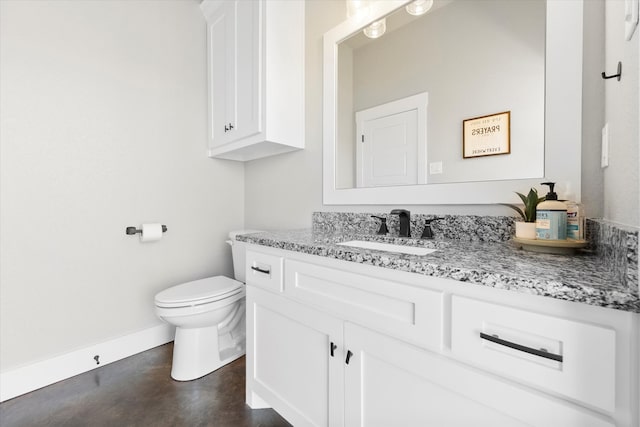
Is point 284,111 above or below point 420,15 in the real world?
below

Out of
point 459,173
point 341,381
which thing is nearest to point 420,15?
point 459,173

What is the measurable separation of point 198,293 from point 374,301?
3.87ft

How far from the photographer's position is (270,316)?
1.23 meters

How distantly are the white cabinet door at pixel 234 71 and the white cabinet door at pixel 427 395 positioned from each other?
1344 millimetres

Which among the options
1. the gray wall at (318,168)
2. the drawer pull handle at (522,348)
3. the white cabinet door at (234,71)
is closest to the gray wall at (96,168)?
the white cabinet door at (234,71)

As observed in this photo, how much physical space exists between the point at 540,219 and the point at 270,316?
41.0 inches

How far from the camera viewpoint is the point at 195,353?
5.35 feet

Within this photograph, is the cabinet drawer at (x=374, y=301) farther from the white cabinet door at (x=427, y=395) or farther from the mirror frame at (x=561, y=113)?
the mirror frame at (x=561, y=113)

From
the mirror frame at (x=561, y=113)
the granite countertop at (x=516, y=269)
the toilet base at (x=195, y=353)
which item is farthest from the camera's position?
the toilet base at (x=195, y=353)

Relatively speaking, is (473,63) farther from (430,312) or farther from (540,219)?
(430,312)

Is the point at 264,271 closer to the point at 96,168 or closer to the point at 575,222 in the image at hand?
the point at 575,222

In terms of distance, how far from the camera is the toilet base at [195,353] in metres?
1.61

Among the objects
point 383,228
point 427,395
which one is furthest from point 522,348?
point 383,228

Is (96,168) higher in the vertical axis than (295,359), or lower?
higher
